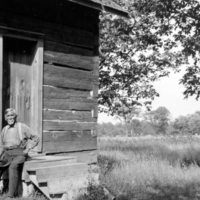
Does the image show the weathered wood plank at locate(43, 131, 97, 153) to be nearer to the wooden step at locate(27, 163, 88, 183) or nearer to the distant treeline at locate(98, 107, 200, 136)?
the wooden step at locate(27, 163, 88, 183)

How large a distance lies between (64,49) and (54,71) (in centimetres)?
59

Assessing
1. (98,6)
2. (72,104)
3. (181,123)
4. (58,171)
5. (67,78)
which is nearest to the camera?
(58,171)

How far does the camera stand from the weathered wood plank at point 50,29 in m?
6.91

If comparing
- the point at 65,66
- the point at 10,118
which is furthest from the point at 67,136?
the point at 10,118

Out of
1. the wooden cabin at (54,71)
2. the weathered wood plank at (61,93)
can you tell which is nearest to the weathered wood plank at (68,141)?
the wooden cabin at (54,71)

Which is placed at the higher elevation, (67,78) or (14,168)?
(67,78)

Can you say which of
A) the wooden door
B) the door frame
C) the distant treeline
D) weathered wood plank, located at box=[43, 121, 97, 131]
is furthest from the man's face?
the distant treeline

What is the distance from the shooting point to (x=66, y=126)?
308 inches

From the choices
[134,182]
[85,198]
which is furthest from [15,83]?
[134,182]

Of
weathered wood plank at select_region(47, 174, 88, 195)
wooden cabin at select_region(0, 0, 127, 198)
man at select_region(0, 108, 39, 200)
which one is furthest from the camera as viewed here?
wooden cabin at select_region(0, 0, 127, 198)

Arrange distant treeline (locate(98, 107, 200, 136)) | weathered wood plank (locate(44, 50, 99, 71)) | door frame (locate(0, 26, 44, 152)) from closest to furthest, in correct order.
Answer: door frame (locate(0, 26, 44, 152)) < weathered wood plank (locate(44, 50, 99, 71)) < distant treeline (locate(98, 107, 200, 136))

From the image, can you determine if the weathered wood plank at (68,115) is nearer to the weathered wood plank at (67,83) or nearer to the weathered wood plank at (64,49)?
the weathered wood plank at (67,83)

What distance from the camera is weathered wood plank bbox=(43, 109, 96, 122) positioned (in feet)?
24.6

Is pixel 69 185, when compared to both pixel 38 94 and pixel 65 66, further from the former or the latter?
pixel 65 66
